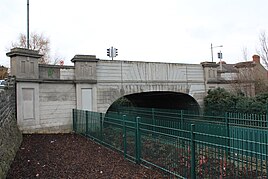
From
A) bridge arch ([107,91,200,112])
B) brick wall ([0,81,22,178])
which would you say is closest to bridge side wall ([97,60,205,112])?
bridge arch ([107,91,200,112])

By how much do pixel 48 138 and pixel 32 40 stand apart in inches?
991

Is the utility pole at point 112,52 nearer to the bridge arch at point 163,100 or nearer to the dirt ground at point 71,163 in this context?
the bridge arch at point 163,100

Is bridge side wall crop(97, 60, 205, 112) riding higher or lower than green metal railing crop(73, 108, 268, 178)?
higher

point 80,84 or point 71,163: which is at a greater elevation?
point 80,84

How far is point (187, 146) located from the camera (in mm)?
5273

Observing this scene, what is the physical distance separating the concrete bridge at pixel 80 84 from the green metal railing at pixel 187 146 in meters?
2.02

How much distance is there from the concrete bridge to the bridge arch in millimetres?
647

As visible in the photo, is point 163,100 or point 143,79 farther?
point 163,100

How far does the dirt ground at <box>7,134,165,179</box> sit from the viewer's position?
239 inches

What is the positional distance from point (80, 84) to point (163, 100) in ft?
33.1

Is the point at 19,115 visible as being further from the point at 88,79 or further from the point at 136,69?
the point at 136,69

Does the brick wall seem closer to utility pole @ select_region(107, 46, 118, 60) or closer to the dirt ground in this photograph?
the dirt ground

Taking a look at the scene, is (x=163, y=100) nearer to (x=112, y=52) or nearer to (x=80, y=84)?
(x=112, y=52)

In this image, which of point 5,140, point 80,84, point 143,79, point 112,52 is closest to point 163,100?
point 112,52
